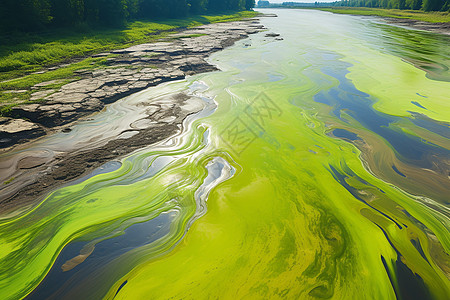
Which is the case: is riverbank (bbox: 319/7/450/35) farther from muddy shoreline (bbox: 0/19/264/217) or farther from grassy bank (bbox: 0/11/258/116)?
grassy bank (bbox: 0/11/258/116)

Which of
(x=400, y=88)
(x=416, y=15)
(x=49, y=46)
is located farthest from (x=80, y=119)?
(x=416, y=15)

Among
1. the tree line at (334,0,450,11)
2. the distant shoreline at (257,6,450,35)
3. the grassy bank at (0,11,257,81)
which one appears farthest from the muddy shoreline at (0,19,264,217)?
the tree line at (334,0,450,11)

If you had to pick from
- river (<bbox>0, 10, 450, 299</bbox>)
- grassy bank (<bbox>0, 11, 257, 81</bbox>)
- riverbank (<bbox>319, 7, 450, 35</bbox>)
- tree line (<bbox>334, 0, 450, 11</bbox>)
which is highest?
tree line (<bbox>334, 0, 450, 11</bbox>)

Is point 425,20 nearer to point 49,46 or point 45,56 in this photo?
point 49,46

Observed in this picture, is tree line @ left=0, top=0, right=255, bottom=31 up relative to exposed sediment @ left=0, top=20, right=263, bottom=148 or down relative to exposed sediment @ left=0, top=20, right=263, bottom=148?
up

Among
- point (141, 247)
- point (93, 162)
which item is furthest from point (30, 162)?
point (141, 247)

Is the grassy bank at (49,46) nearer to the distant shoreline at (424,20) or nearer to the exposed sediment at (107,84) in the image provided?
the exposed sediment at (107,84)

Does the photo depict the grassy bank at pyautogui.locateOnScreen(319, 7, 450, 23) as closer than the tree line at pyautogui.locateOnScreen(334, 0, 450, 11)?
Yes

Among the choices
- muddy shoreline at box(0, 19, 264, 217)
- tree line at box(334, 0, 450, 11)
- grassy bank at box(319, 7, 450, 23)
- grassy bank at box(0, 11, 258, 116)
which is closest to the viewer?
muddy shoreline at box(0, 19, 264, 217)
